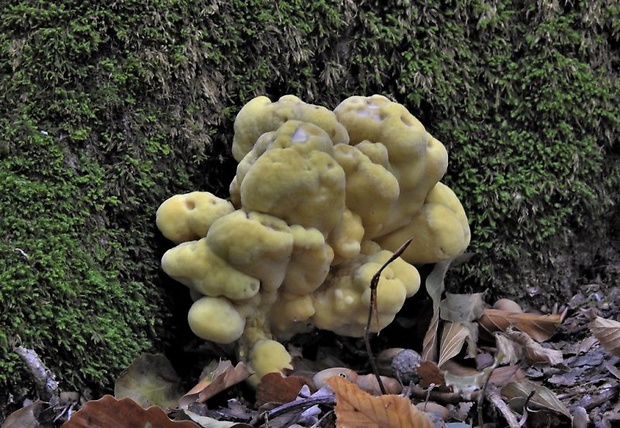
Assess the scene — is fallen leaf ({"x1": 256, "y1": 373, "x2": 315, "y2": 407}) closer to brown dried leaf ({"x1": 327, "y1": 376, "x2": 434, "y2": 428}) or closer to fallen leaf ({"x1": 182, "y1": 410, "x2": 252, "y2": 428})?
fallen leaf ({"x1": 182, "y1": 410, "x2": 252, "y2": 428})

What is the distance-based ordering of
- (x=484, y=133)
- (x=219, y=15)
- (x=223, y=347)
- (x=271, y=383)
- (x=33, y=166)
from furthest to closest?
1. (x=484, y=133)
2. (x=219, y=15)
3. (x=223, y=347)
4. (x=33, y=166)
5. (x=271, y=383)

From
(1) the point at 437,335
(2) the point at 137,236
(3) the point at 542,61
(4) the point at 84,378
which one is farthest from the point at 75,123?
(3) the point at 542,61

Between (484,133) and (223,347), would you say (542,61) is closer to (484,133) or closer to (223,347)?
(484,133)

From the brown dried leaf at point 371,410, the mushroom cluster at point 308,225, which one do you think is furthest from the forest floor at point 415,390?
the mushroom cluster at point 308,225

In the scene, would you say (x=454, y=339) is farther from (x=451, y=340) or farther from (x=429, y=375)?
(x=429, y=375)

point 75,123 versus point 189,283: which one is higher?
point 75,123

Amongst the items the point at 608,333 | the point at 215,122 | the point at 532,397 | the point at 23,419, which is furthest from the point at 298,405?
the point at 215,122

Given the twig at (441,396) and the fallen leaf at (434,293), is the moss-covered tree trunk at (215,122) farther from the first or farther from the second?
the twig at (441,396)

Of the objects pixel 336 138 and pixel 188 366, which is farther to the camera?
pixel 188 366
